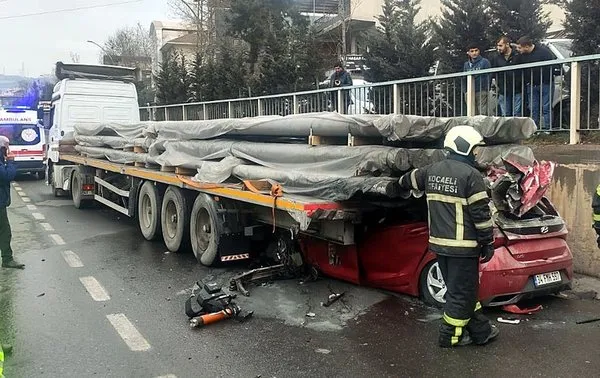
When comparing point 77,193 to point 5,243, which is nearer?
point 5,243

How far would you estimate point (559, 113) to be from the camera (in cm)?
783

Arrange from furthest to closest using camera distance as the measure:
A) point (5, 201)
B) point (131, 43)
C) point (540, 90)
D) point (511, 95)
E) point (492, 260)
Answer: point (131, 43), point (511, 95), point (5, 201), point (540, 90), point (492, 260)

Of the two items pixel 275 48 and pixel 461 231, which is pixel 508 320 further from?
pixel 275 48

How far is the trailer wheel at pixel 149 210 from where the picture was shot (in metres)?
9.27

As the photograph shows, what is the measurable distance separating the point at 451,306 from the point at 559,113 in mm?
4014

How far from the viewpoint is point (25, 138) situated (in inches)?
829

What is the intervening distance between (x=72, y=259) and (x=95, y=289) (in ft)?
5.86

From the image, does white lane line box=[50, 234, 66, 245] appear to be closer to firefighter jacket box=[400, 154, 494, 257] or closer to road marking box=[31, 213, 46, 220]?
road marking box=[31, 213, 46, 220]

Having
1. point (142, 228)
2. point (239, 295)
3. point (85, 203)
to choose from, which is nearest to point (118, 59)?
point (85, 203)

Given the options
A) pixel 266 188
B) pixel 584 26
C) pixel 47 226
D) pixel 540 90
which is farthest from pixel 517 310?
pixel 47 226

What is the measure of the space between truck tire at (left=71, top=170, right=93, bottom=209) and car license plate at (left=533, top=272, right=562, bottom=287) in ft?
33.6

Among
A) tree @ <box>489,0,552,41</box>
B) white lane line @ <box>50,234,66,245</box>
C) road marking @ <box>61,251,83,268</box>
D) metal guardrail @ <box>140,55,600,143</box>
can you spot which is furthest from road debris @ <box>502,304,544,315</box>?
tree @ <box>489,0,552,41</box>

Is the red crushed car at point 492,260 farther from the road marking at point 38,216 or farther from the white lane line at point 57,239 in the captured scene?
the road marking at point 38,216

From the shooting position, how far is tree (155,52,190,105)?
2845cm
